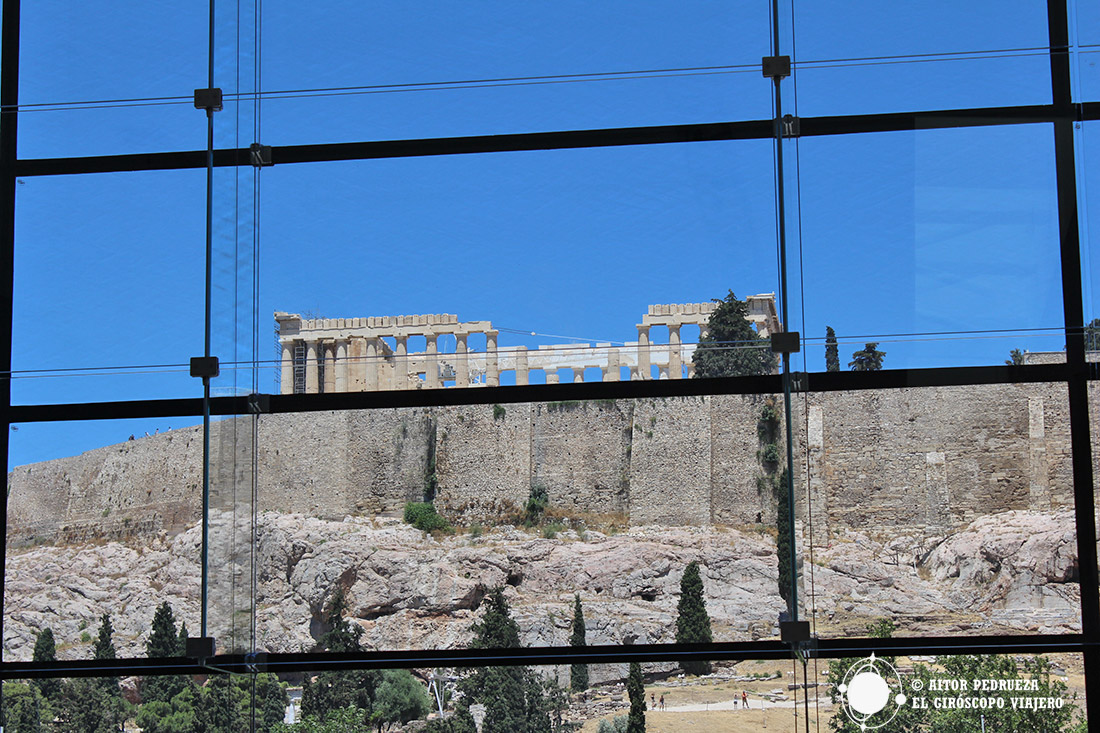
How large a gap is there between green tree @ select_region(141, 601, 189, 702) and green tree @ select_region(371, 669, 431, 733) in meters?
0.77

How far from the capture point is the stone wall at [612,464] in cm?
294

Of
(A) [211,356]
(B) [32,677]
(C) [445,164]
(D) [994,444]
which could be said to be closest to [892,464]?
(D) [994,444]

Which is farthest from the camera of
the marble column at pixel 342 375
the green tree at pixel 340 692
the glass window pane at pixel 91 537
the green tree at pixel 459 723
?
the green tree at pixel 340 692

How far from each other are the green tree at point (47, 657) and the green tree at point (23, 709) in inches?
1.2

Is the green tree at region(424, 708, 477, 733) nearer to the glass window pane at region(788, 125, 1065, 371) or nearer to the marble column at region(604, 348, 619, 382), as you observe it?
the marble column at region(604, 348, 619, 382)

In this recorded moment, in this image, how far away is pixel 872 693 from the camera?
9.39 feet

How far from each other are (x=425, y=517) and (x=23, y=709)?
17.1 feet

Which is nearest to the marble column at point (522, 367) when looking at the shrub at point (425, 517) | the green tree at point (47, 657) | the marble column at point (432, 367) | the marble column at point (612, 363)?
the marble column at point (612, 363)

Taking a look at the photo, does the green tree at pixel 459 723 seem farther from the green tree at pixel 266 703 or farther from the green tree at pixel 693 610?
the green tree at pixel 693 610

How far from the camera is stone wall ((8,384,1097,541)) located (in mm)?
2943

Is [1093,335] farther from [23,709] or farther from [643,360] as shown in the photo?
[23,709]

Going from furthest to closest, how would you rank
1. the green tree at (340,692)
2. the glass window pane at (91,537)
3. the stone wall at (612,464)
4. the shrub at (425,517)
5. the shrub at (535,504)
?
the shrub at (535,504)
the shrub at (425,517)
the green tree at (340,692)
the glass window pane at (91,537)
the stone wall at (612,464)

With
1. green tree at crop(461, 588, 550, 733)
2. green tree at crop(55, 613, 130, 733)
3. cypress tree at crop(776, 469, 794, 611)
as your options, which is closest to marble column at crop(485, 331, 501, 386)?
cypress tree at crop(776, 469, 794, 611)

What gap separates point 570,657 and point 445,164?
67.6 inches
